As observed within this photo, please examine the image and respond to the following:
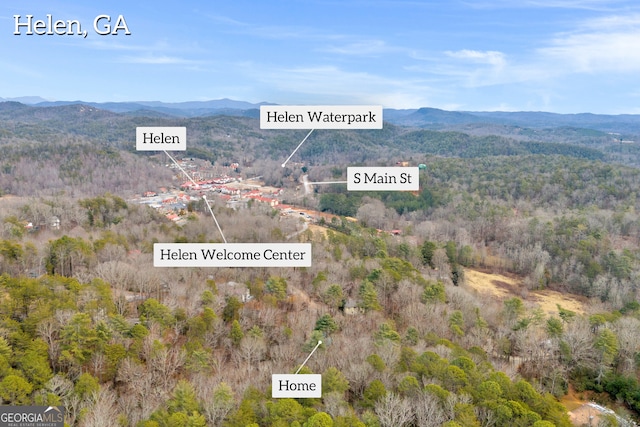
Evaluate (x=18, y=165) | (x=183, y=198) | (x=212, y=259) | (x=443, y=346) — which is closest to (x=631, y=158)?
(x=183, y=198)

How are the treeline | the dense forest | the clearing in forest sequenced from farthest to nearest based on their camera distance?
the clearing in forest → the dense forest → the treeline

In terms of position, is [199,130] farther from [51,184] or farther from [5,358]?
[5,358]

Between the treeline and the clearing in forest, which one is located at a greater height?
the treeline

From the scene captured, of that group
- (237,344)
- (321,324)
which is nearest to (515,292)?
(321,324)

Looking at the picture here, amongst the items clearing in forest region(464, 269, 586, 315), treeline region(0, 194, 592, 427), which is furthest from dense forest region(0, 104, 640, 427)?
clearing in forest region(464, 269, 586, 315)

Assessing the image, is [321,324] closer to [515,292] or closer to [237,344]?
[237,344]

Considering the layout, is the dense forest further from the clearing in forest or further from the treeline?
the clearing in forest
